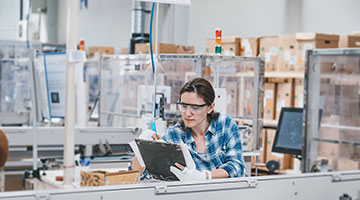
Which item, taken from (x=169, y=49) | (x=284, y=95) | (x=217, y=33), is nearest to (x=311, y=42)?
(x=284, y=95)

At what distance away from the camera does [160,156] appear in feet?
7.88

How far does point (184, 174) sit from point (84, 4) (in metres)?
9.78

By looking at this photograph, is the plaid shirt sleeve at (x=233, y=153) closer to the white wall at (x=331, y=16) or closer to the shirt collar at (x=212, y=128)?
the shirt collar at (x=212, y=128)

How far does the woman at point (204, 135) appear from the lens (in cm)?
293

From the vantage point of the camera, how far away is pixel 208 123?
9.92 ft

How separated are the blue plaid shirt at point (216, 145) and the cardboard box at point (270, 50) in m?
3.72

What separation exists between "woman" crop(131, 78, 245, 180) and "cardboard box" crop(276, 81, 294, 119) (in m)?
3.53

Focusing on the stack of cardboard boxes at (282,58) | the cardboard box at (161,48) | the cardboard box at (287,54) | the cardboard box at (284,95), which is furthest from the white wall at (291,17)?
the cardboard box at (284,95)

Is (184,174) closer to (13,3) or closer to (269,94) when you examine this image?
(269,94)

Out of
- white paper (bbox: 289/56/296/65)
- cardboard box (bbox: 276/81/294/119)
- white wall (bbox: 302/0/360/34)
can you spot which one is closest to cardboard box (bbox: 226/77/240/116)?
cardboard box (bbox: 276/81/294/119)

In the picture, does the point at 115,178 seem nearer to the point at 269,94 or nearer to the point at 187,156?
the point at 187,156

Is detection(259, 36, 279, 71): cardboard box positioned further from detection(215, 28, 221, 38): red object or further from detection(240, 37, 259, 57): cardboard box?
detection(215, 28, 221, 38): red object

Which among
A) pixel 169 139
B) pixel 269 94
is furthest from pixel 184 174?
pixel 269 94

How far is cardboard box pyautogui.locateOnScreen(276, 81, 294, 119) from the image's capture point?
6.40m
